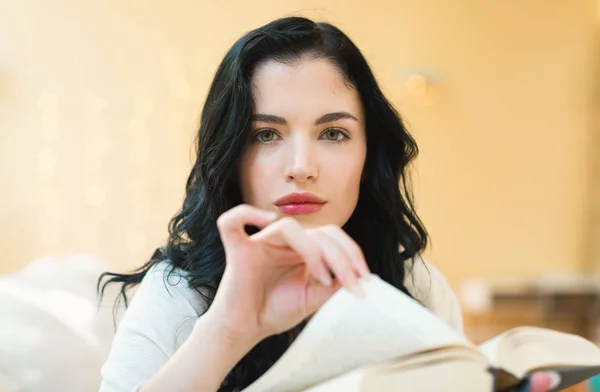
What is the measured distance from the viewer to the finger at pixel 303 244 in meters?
0.57

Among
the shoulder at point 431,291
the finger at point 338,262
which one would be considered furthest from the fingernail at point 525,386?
the shoulder at point 431,291

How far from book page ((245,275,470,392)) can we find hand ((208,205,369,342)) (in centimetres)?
2

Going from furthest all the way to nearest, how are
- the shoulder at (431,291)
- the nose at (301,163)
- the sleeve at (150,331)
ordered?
the shoulder at (431,291) → the nose at (301,163) → the sleeve at (150,331)

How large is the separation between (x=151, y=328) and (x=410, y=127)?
2.42 meters

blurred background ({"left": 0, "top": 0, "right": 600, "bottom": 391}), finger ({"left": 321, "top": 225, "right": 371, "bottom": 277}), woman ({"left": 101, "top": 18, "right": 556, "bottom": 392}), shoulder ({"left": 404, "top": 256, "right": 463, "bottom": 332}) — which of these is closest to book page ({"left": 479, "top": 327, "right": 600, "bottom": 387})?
finger ({"left": 321, "top": 225, "right": 371, "bottom": 277})

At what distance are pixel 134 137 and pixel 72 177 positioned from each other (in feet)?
1.19

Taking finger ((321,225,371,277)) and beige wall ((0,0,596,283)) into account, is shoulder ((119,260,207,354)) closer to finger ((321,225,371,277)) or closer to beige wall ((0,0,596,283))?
finger ((321,225,371,277))

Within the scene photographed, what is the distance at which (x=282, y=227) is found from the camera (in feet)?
1.92

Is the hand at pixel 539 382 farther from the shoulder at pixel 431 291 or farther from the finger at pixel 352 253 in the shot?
the shoulder at pixel 431 291

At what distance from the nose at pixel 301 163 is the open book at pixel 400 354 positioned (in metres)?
0.40

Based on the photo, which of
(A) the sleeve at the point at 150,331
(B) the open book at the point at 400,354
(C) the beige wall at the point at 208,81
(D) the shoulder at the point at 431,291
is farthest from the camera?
(C) the beige wall at the point at 208,81

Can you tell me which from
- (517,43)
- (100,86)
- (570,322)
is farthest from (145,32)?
(570,322)

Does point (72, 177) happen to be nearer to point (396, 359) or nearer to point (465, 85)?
point (465, 85)

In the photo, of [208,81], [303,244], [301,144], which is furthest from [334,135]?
[208,81]
